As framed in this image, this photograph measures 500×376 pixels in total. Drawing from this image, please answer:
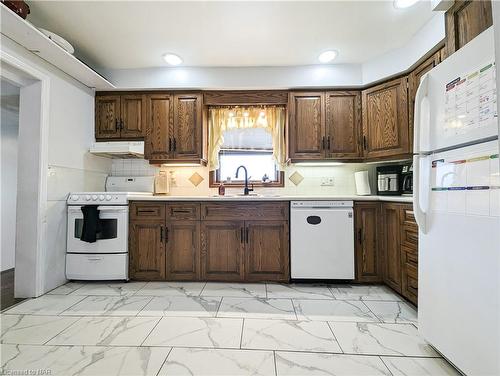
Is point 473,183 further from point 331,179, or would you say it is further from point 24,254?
point 24,254

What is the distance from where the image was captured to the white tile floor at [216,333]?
50.7 inches

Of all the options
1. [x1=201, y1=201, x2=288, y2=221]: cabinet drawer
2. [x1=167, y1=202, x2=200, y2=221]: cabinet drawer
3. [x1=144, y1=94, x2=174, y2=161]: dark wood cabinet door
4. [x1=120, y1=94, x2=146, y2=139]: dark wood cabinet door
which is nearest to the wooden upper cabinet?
Result: [x1=201, y1=201, x2=288, y2=221]: cabinet drawer

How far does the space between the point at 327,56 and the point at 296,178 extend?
1.43 metres

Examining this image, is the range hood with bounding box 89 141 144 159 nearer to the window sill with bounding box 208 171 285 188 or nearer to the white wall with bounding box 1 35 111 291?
the white wall with bounding box 1 35 111 291

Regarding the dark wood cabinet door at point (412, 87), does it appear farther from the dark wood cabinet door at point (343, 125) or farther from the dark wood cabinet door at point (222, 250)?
the dark wood cabinet door at point (222, 250)

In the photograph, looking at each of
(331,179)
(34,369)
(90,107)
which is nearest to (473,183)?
(331,179)


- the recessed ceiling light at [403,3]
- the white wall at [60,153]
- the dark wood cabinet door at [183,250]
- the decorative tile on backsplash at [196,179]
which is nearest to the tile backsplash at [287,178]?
the decorative tile on backsplash at [196,179]

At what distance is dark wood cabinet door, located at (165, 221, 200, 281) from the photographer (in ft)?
8.23

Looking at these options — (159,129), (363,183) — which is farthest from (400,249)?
(159,129)

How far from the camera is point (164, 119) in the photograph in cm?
292

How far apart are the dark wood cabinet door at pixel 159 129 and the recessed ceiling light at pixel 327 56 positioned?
1.81 metres

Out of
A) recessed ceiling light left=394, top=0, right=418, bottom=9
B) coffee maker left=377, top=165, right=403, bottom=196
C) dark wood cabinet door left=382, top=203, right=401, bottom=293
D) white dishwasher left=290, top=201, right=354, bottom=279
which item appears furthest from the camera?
coffee maker left=377, top=165, right=403, bottom=196

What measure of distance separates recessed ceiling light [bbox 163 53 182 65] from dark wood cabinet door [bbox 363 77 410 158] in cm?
217

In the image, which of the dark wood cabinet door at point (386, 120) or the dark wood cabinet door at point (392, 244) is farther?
the dark wood cabinet door at point (386, 120)
